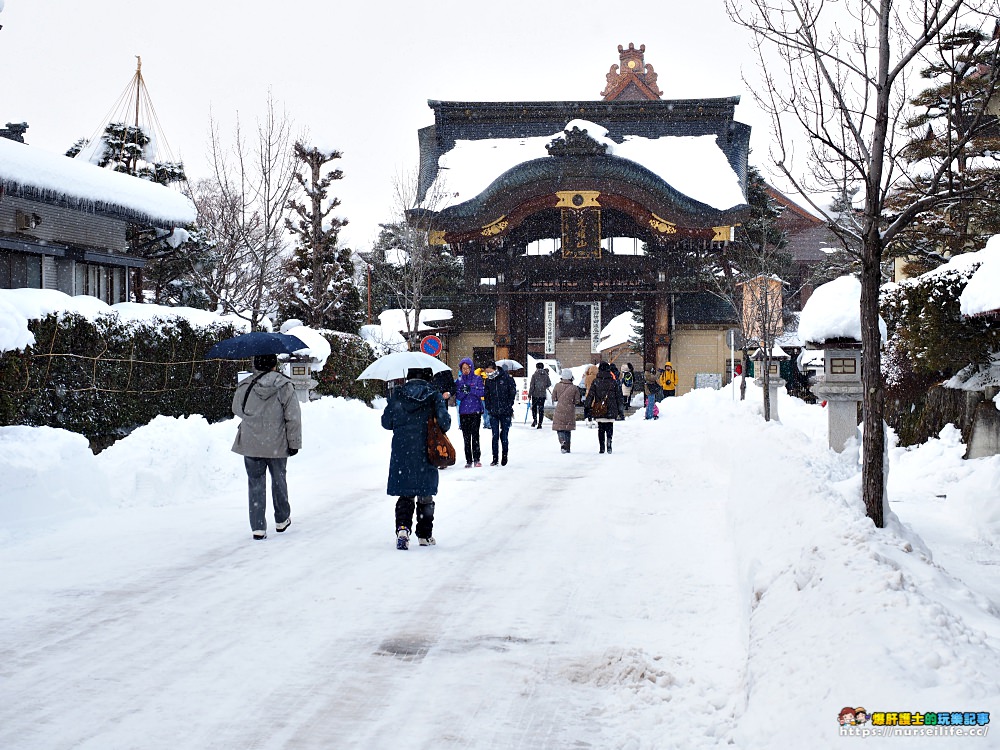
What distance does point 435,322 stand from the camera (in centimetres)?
3669

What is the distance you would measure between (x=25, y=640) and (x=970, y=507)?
856 centimetres

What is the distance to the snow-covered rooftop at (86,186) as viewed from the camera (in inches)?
605

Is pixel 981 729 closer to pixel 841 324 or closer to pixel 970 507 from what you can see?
pixel 970 507

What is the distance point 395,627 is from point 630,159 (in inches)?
1109

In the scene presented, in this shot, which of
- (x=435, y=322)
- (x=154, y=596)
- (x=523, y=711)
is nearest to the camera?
(x=523, y=711)

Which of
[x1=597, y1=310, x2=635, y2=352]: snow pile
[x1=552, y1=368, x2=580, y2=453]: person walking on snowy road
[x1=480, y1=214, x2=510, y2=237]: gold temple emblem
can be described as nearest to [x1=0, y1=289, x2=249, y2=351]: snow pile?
[x1=552, y1=368, x2=580, y2=453]: person walking on snowy road

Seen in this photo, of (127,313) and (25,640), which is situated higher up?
(127,313)

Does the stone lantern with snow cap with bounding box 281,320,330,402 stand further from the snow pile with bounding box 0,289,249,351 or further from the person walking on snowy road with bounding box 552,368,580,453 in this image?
the person walking on snowy road with bounding box 552,368,580,453

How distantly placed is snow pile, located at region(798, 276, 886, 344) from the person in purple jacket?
4877 millimetres

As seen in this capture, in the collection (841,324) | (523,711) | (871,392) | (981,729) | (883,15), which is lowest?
(523,711)

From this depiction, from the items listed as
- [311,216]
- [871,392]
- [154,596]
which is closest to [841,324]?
[871,392]

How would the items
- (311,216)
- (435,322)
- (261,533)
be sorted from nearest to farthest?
(261,533) → (311,216) → (435,322)

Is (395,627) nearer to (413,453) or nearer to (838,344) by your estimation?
(413,453)

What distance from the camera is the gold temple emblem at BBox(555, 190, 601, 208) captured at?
31422 millimetres
